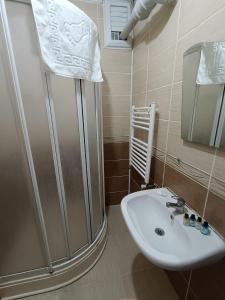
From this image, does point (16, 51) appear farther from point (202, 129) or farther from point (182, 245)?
point (182, 245)

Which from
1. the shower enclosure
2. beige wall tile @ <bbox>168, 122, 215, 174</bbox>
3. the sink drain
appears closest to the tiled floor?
the shower enclosure

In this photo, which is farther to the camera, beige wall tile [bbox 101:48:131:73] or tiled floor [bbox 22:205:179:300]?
beige wall tile [bbox 101:48:131:73]

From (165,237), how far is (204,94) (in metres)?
0.82

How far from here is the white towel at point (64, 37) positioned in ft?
2.43

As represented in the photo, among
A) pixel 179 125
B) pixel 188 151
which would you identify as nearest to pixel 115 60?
pixel 179 125

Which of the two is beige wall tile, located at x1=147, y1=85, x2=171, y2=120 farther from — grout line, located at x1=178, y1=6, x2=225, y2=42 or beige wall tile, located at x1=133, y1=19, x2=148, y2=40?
beige wall tile, located at x1=133, y1=19, x2=148, y2=40

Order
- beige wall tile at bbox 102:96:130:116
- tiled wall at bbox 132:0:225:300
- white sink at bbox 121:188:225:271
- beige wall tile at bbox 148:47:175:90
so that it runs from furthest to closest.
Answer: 1. beige wall tile at bbox 102:96:130:116
2. beige wall tile at bbox 148:47:175:90
3. tiled wall at bbox 132:0:225:300
4. white sink at bbox 121:188:225:271

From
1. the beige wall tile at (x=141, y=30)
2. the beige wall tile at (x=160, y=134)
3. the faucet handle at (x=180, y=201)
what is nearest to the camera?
the faucet handle at (x=180, y=201)

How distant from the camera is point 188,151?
93 centimetres

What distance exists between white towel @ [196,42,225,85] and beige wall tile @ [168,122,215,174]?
1.00 ft

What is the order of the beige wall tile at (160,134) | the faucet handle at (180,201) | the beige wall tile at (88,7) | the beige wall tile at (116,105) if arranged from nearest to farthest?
1. the faucet handle at (180,201)
2. the beige wall tile at (160,134)
3. the beige wall tile at (88,7)
4. the beige wall tile at (116,105)

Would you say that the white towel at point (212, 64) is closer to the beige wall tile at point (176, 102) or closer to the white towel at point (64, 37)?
the beige wall tile at point (176, 102)

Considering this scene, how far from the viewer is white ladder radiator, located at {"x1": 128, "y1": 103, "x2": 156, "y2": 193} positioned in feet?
4.06

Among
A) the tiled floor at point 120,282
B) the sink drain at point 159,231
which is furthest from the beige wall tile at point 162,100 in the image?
the tiled floor at point 120,282
